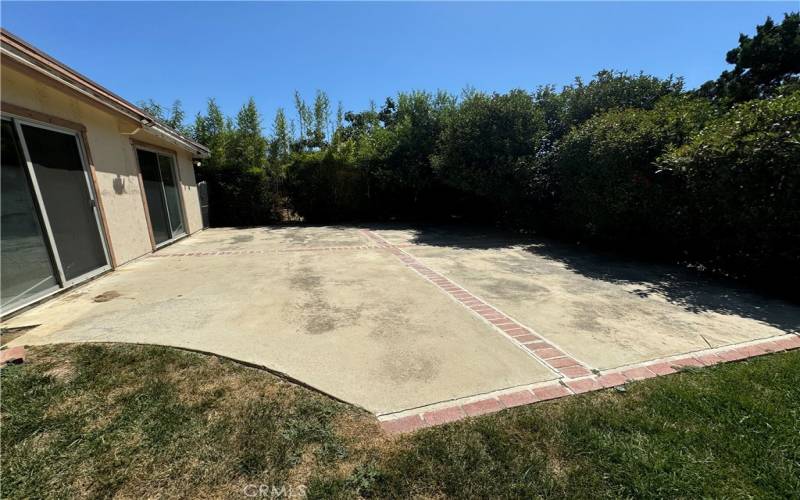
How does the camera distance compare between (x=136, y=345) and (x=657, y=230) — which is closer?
(x=136, y=345)

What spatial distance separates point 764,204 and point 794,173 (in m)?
0.57

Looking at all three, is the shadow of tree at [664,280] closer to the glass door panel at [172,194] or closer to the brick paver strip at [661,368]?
the brick paver strip at [661,368]

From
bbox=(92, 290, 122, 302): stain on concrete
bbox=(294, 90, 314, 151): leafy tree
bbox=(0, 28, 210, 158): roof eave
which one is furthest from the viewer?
bbox=(294, 90, 314, 151): leafy tree

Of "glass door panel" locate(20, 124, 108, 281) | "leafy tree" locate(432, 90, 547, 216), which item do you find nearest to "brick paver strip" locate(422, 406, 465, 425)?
"glass door panel" locate(20, 124, 108, 281)

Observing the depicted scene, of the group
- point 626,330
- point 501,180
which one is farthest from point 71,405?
point 501,180

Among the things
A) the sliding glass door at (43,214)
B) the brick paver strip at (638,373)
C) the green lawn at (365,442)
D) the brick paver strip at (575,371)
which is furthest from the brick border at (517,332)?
the sliding glass door at (43,214)

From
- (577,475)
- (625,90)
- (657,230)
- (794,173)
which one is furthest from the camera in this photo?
(625,90)

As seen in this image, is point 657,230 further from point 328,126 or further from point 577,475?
point 328,126

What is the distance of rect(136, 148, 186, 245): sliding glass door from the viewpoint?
789cm

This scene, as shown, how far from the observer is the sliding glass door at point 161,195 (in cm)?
789

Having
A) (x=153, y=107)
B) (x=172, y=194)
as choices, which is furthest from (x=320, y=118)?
(x=172, y=194)

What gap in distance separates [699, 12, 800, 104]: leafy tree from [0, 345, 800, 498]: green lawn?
2404 cm

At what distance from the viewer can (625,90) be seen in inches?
383

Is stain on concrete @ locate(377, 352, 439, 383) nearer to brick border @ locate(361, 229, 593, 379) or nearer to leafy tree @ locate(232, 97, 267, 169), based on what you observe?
brick border @ locate(361, 229, 593, 379)
